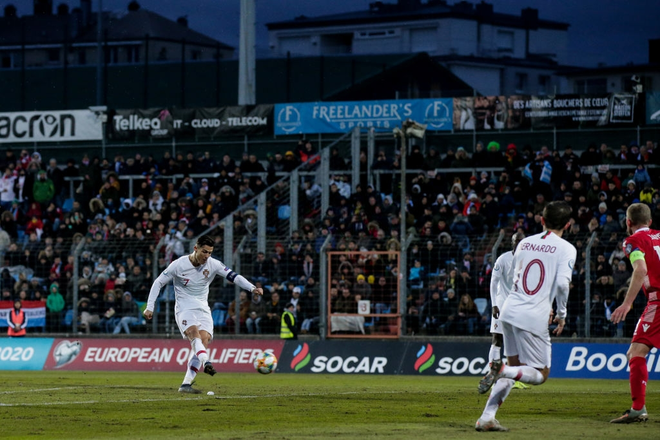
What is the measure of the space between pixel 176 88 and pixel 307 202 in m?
25.3

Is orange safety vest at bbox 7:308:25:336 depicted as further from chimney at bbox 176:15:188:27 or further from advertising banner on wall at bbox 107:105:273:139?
chimney at bbox 176:15:188:27

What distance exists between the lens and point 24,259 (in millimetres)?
28406

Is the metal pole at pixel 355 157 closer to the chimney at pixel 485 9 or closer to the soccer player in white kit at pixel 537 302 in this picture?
the soccer player in white kit at pixel 537 302

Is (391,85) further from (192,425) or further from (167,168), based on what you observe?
(192,425)

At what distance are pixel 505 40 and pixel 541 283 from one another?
8205cm

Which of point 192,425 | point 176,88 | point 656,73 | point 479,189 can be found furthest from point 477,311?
point 656,73

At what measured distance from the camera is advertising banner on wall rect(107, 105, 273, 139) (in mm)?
36500

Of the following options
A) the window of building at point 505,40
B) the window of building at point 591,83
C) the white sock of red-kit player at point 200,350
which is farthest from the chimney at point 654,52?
the white sock of red-kit player at point 200,350

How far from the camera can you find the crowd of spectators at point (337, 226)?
24.4 meters

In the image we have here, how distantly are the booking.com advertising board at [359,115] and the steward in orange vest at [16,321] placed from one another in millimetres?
11304

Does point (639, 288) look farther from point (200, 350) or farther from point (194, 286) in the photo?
point (194, 286)

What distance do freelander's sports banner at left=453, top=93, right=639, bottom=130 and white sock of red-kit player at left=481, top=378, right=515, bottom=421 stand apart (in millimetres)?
22282

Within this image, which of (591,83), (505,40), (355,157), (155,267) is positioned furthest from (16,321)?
(505,40)

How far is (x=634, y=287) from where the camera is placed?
1123 cm
